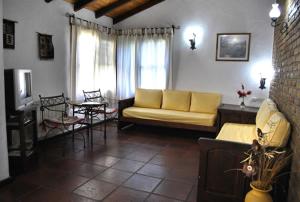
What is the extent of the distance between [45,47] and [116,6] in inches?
67.2

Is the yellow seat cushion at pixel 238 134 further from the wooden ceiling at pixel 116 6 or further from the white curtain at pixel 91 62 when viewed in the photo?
the wooden ceiling at pixel 116 6

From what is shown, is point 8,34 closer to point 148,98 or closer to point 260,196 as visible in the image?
point 148,98

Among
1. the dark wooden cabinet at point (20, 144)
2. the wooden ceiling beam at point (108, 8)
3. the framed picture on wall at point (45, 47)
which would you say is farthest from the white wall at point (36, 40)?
the dark wooden cabinet at point (20, 144)

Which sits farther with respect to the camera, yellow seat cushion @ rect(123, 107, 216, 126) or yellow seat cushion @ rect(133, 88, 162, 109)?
yellow seat cushion @ rect(133, 88, 162, 109)

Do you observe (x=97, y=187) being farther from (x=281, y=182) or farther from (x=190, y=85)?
(x=190, y=85)

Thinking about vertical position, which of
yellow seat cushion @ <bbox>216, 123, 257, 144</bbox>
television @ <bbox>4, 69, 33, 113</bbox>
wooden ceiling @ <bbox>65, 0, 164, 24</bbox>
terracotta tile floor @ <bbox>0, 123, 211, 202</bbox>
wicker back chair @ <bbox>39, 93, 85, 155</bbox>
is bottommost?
terracotta tile floor @ <bbox>0, 123, 211, 202</bbox>

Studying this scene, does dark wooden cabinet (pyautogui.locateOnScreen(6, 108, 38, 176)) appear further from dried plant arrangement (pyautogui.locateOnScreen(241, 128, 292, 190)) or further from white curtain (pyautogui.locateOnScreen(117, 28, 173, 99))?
white curtain (pyautogui.locateOnScreen(117, 28, 173, 99))

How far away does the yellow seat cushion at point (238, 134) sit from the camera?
116 inches

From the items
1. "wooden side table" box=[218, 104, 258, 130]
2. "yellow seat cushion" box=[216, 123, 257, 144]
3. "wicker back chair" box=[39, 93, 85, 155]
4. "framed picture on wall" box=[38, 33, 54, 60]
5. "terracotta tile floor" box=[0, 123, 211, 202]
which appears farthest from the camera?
"wooden side table" box=[218, 104, 258, 130]

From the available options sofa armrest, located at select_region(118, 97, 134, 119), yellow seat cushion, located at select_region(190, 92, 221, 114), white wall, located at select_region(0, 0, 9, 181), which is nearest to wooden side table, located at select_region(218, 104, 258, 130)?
yellow seat cushion, located at select_region(190, 92, 221, 114)

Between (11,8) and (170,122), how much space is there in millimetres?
3100

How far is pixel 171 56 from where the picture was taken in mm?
5223

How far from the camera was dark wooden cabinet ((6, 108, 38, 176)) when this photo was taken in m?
2.77

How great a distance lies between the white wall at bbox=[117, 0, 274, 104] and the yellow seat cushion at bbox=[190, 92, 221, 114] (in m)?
0.30
